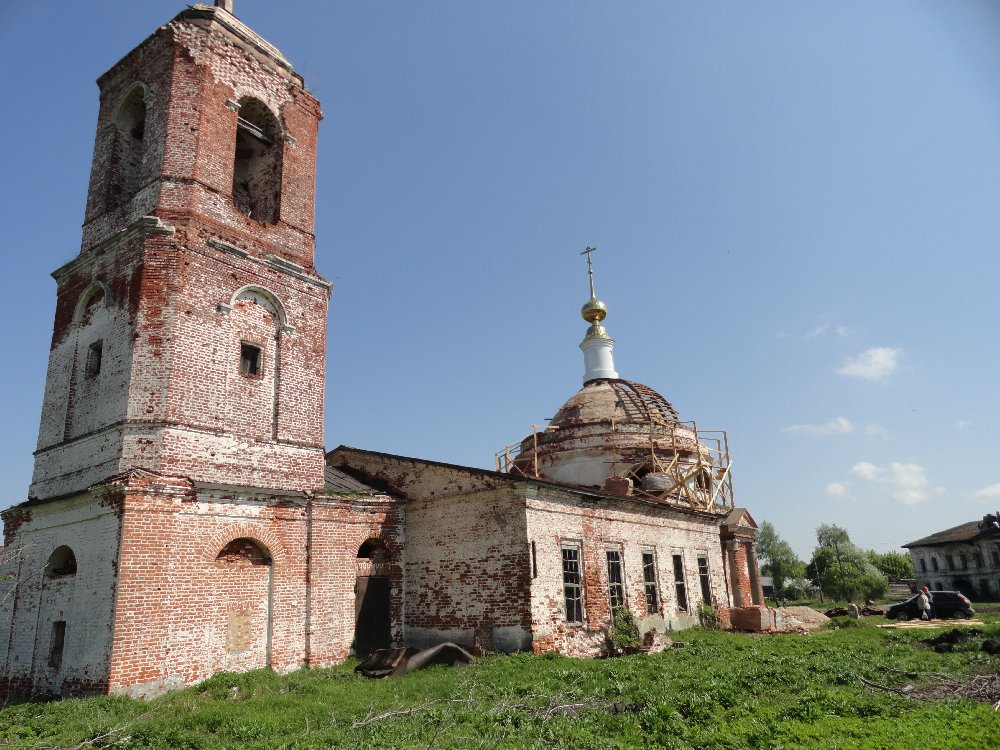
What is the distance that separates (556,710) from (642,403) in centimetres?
1842

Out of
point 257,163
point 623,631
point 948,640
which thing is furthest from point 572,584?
point 257,163

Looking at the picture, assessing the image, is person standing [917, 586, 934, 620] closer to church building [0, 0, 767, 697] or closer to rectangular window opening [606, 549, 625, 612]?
church building [0, 0, 767, 697]

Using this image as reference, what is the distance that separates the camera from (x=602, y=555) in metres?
16.3

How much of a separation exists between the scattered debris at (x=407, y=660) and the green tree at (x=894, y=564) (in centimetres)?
6270

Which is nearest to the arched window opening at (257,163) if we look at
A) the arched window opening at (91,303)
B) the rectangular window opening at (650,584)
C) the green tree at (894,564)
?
the arched window opening at (91,303)

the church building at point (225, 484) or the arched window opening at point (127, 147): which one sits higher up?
the arched window opening at point (127, 147)

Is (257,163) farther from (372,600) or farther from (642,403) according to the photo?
(642,403)

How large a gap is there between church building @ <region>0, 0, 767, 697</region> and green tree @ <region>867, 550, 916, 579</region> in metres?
57.5

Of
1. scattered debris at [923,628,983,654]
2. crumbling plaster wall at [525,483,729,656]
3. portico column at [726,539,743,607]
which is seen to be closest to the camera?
scattered debris at [923,628,983,654]

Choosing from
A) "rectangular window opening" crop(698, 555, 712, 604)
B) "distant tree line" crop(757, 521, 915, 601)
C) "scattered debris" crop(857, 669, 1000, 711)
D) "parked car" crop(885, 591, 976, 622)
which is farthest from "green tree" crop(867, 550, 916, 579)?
"scattered debris" crop(857, 669, 1000, 711)

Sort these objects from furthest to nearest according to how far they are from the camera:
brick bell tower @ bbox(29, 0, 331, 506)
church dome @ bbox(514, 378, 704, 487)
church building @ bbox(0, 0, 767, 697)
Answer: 1. church dome @ bbox(514, 378, 704, 487)
2. brick bell tower @ bbox(29, 0, 331, 506)
3. church building @ bbox(0, 0, 767, 697)

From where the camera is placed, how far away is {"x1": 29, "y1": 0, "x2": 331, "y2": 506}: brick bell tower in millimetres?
12570

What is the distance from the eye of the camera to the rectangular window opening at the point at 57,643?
1162 cm

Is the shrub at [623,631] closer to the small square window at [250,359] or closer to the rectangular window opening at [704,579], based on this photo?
the rectangular window opening at [704,579]
